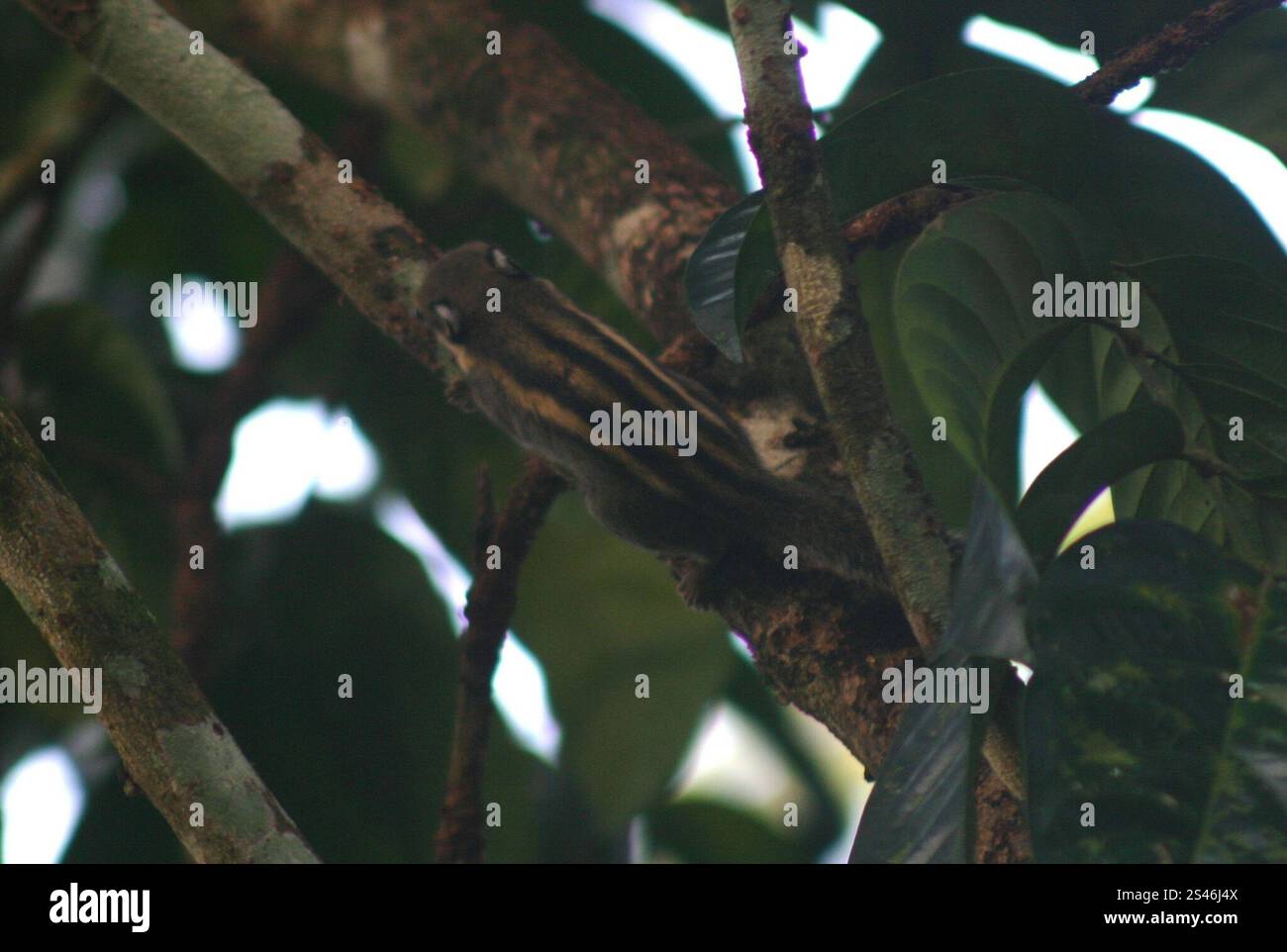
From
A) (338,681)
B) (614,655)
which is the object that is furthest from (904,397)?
(338,681)

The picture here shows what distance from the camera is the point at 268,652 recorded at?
3352 millimetres

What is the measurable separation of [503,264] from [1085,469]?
217 cm

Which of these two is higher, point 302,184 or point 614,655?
point 302,184

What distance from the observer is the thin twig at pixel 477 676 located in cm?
228

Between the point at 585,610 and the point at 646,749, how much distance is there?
41cm

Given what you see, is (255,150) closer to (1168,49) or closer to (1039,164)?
(1039,164)

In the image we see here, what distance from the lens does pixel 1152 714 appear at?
1267 millimetres

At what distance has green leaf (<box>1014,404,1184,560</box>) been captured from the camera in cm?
133

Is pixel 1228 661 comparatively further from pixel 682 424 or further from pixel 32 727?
pixel 32 727

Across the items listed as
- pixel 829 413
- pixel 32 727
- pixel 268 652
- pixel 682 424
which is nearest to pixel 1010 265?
pixel 829 413

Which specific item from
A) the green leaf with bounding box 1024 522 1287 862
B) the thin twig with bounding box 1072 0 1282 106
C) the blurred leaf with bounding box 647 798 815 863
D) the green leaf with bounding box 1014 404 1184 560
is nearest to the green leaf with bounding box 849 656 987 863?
the green leaf with bounding box 1024 522 1287 862

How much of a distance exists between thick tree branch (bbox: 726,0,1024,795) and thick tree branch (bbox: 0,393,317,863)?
0.83 m

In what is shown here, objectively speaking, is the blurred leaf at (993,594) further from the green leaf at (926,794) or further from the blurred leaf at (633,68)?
the blurred leaf at (633,68)

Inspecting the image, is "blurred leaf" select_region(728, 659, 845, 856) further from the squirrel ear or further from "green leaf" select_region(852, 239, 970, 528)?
the squirrel ear
